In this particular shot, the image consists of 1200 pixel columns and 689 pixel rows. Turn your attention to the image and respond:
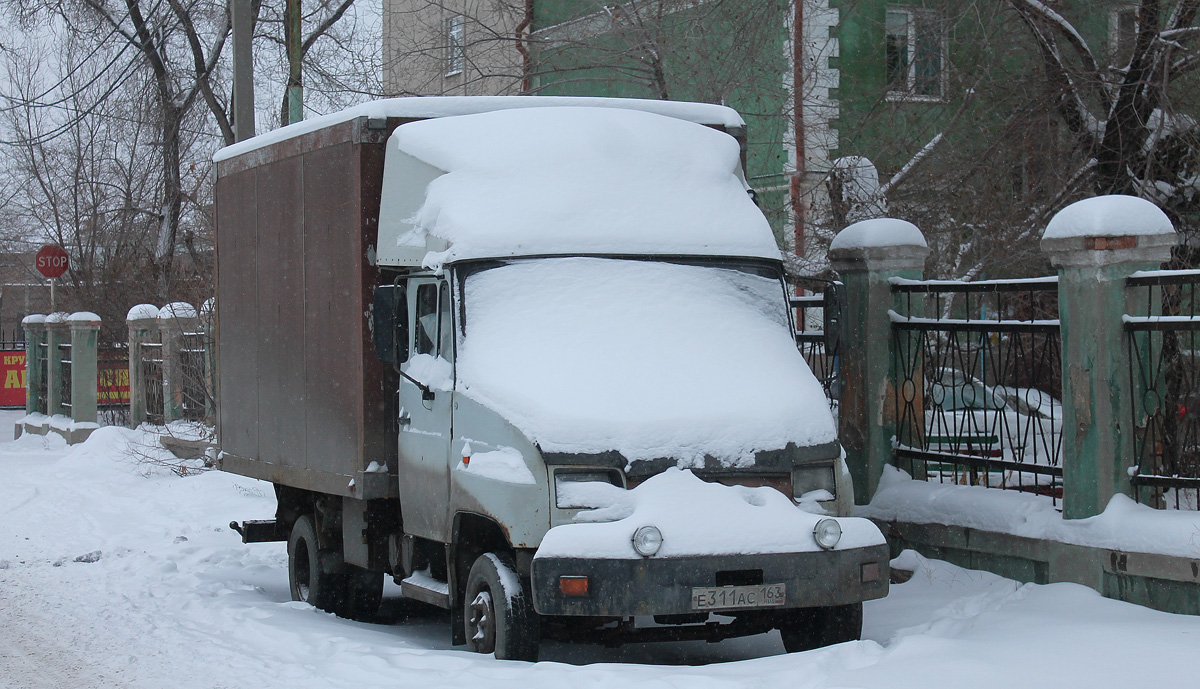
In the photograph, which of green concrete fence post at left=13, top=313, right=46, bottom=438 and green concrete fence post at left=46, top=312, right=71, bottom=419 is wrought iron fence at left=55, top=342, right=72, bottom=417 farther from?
green concrete fence post at left=13, top=313, right=46, bottom=438

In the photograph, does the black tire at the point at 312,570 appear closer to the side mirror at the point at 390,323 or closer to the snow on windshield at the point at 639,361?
the side mirror at the point at 390,323

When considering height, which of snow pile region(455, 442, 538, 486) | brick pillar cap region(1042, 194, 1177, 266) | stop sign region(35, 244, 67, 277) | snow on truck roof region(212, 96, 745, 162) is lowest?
snow pile region(455, 442, 538, 486)

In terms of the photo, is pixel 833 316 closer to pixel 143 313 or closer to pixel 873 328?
pixel 873 328

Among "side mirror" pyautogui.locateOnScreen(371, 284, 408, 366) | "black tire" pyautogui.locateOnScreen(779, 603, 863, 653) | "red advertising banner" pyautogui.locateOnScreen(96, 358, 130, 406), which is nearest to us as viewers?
"black tire" pyautogui.locateOnScreen(779, 603, 863, 653)

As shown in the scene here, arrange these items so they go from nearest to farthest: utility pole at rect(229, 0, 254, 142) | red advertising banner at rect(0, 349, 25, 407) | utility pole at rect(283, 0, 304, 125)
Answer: utility pole at rect(229, 0, 254, 142) < utility pole at rect(283, 0, 304, 125) < red advertising banner at rect(0, 349, 25, 407)

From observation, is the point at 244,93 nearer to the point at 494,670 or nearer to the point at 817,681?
the point at 494,670

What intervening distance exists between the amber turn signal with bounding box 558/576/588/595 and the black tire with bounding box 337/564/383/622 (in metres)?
3.27

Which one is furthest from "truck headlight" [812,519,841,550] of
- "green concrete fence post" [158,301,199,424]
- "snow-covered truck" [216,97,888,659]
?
"green concrete fence post" [158,301,199,424]

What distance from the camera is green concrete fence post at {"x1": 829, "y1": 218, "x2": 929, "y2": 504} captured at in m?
9.38

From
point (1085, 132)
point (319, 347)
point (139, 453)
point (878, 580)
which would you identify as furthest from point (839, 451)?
point (139, 453)

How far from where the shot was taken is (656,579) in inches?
239

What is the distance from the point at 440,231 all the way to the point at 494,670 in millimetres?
2293

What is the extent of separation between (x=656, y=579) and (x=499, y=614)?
2.81ft

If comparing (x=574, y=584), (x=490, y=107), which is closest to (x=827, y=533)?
(x=574, y=584)
